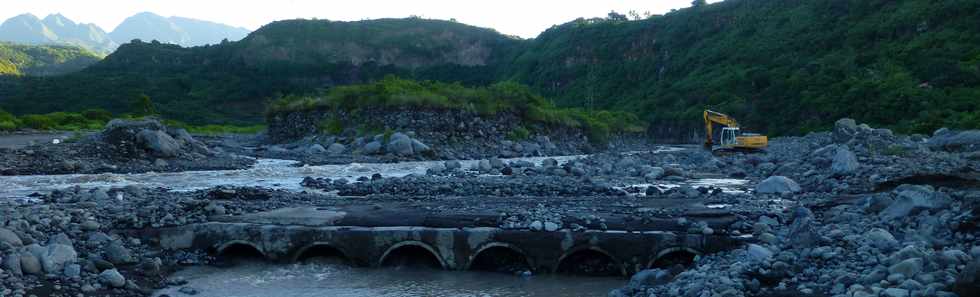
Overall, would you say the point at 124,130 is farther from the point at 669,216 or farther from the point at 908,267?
the point at 908,267

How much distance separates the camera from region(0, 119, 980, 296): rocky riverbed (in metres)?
7.97

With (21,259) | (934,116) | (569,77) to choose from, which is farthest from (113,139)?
(569,77)

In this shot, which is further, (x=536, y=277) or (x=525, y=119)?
(x=525, y=119)

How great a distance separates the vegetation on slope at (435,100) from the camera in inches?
1470

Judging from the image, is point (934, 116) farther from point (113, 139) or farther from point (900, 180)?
point (113, 139)

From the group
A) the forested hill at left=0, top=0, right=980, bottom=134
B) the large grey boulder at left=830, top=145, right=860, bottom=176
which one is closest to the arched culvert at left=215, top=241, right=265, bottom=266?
the large grey boulder at left=830, top=145, right=860, bottom=176

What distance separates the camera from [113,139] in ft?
88.8

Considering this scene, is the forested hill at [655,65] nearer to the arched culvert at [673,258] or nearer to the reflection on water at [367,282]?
the arched culvert at [673,258]

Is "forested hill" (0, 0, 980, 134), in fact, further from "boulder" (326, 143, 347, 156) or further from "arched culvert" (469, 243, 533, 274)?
"arched culvert" (469, 243, 533, 274)

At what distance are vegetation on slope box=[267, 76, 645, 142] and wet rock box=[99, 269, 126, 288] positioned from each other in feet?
87.5

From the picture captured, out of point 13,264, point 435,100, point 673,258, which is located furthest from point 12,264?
point 435,100

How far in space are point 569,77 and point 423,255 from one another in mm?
91798

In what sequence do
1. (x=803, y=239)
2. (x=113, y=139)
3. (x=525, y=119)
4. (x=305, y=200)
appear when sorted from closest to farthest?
(x=803, y=239)
(x=305, y=200)
(x=113, y=139)
(x=525, y=119)

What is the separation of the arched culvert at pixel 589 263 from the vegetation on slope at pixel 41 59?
12795 cm
